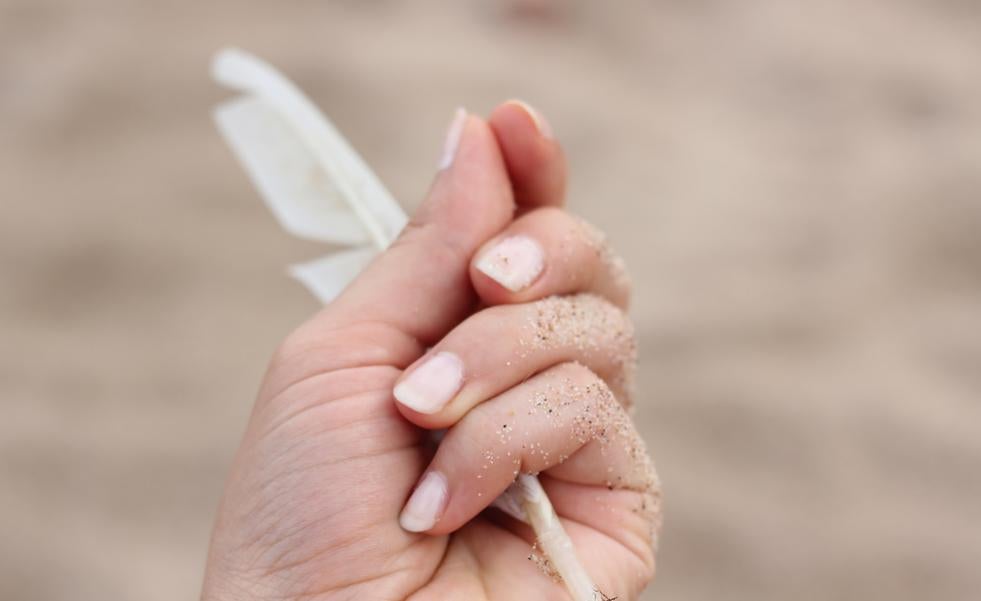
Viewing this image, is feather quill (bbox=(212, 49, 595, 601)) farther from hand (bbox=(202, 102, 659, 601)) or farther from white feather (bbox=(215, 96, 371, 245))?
hand (bbox=(202, 102, 659, 601))

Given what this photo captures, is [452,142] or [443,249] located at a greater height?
[452,142]

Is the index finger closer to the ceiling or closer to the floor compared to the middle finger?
closer to the ceiling

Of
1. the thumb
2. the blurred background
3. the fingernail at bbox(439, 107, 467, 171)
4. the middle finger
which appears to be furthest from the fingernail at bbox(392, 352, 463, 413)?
the blurred background

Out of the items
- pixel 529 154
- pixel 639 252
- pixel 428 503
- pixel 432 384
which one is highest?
pixel 529 154

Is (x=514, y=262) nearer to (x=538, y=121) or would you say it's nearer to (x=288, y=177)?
(x=538, y=121)

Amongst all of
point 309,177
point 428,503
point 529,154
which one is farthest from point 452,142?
point 428,503

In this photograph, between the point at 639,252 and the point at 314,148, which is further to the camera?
the point at 639,252

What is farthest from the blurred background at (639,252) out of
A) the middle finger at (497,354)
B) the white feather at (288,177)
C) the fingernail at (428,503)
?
→ the fingernail at (428,503)
